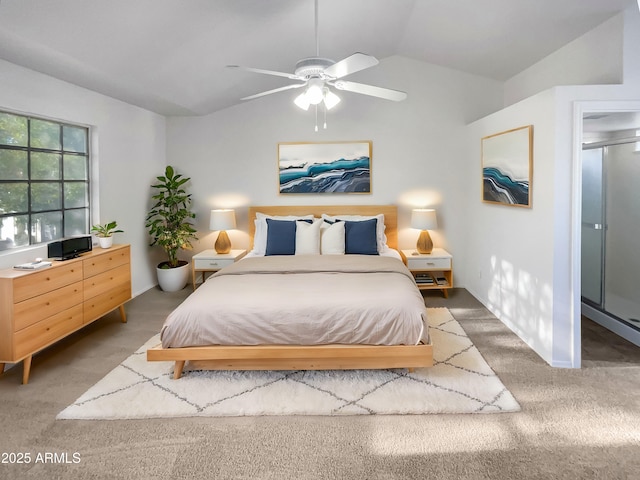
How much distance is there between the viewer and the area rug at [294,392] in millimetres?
2684

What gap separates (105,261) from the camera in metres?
4.09

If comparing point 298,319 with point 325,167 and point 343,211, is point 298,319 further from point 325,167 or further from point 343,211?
point 325,167

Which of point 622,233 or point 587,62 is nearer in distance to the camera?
point 587,62

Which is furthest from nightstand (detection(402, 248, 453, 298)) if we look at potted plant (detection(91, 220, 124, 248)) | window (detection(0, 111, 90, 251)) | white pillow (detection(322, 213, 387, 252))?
window (detection(0, 111, 90, 251))

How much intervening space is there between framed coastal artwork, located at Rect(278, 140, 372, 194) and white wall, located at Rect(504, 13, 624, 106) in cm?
203

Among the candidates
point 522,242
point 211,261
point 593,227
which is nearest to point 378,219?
point 522,242

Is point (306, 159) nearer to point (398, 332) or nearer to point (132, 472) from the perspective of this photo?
point (398, 332)

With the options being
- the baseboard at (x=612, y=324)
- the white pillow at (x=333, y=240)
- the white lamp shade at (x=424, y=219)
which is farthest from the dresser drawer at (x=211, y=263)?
the baseboard at (x=612, y=324)

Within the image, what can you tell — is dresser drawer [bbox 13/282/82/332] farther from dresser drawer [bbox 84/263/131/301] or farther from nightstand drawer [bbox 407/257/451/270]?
nightstand drawer [bbox 407/257/451/270]

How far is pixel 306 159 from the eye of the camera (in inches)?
228

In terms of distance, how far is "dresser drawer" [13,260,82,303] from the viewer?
3013 millimetres

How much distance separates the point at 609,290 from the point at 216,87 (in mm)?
4340

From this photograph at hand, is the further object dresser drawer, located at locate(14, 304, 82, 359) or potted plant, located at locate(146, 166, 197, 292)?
potted plant, located at locate(146, 166, 197, 292)

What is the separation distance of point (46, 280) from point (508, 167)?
3893 millimetres
